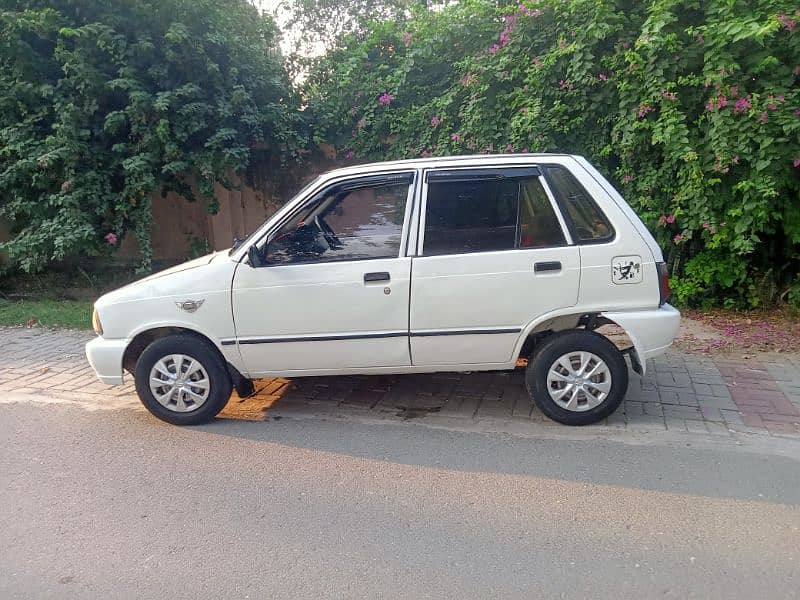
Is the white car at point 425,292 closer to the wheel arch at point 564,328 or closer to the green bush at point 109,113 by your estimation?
the wheel arch at point 564,328

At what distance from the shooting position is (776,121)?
19.7 feet

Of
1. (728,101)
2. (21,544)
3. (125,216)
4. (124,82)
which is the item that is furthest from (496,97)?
(21,544)

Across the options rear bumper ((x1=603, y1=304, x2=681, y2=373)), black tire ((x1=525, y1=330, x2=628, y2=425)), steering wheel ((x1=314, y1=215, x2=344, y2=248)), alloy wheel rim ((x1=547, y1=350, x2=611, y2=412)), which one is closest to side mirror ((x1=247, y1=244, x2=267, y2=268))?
steering wheel ((x1=314, y1=215, x2=344, y2=248))

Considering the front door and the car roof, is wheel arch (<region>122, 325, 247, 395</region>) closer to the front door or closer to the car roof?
the front door

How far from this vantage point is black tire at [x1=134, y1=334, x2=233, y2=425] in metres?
4.62

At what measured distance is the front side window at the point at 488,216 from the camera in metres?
4.45

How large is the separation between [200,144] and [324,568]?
6.98 meters

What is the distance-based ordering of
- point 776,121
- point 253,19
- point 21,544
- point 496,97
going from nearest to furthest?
point 21,544
point 776,121
point 496,97
point 253,19

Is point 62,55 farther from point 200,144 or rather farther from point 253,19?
point 253,19

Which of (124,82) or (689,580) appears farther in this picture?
(124,82)

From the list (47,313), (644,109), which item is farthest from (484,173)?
(47,313)

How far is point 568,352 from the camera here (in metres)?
4.47

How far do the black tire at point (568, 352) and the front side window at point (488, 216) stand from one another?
0.70 m

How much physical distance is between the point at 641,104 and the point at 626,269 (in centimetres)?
309
